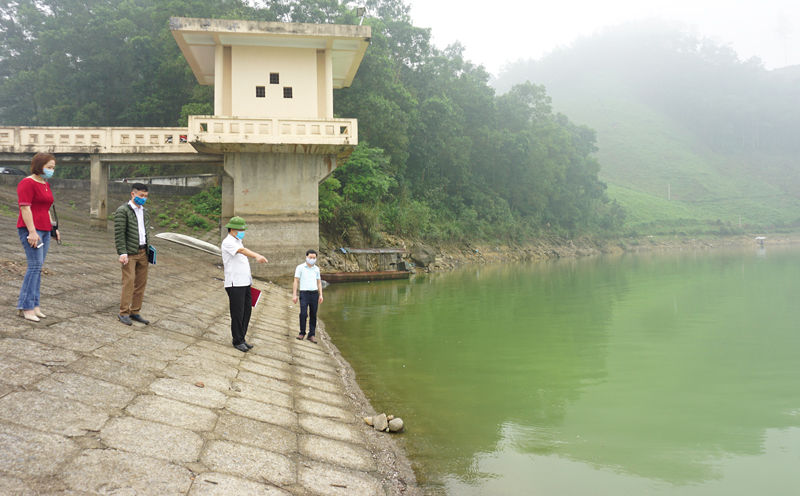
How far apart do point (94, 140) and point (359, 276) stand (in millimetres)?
12349

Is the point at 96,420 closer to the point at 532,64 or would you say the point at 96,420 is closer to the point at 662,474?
the point at 662,474

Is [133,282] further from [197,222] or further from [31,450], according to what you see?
[197,222]

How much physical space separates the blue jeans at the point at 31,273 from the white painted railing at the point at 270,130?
41.2 ft

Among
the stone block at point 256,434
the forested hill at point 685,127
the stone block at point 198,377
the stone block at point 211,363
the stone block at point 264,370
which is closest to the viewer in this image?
the stone block at point 256,434

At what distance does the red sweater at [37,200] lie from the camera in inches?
217

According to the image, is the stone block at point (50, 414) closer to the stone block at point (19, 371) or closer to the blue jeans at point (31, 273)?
the stone block at point (19, 371)

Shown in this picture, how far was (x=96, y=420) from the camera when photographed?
12.6 ft

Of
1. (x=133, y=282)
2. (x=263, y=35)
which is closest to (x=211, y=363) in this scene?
(x=133, y=282)

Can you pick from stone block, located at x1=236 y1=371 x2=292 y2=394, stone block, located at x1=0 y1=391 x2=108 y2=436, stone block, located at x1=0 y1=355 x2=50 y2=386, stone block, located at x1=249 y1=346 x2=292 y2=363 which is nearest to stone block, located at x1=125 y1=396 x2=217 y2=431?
stone block, located at x1=0 y1=391 x2=108 y2=436

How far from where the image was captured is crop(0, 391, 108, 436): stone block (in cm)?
352

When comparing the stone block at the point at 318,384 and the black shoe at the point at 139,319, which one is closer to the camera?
the stone block at the point at 318,384

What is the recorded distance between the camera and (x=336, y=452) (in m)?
4.70

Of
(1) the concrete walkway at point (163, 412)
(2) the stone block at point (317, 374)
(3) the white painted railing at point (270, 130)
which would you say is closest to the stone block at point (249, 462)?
(1) the concrete walkway at point (163, 412)

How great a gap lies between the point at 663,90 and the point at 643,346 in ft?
534
